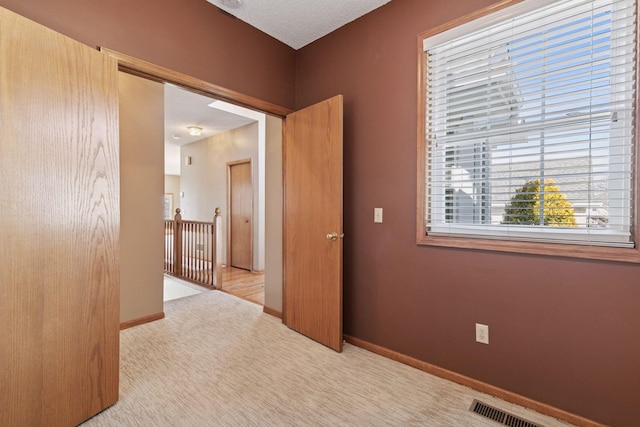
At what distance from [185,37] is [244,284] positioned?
3.44 metres

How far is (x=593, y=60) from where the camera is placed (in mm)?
1529

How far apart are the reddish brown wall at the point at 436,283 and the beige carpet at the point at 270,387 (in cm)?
23

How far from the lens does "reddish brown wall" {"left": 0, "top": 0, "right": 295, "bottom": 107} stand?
1.59 metres

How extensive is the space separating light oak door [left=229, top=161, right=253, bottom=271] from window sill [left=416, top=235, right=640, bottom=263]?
4.08 m

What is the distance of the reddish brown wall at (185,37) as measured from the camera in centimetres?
159

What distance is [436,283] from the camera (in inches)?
80.0

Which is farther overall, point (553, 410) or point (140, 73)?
point (140, 73)

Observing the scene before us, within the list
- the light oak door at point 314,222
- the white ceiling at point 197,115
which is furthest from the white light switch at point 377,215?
the white ceiling at point 197,115

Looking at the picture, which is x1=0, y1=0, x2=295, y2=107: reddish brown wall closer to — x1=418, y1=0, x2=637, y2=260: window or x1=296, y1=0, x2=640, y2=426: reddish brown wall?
x1=296, y1=0, x2=640, y2=426: reddish brown wall

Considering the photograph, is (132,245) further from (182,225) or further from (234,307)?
(182,225)

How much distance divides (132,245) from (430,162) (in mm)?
2930

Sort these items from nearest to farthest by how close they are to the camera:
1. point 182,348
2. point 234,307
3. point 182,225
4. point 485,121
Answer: point 485,121, point 182,348, point 234,307, point 182,225

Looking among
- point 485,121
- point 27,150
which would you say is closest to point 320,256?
point 485,121

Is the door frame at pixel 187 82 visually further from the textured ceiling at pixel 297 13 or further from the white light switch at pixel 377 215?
the white light switch at pixel 377 215
